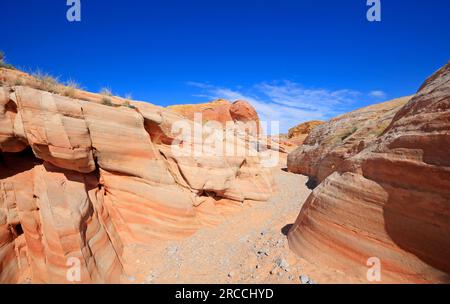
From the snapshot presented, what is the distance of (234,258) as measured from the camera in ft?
16.1

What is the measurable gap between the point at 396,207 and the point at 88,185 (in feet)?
20.6

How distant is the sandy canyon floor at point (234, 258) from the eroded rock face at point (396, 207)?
1.36ft

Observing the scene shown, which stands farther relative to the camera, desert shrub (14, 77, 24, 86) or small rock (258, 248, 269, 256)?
desert shrub (14, 77, 24, 86)

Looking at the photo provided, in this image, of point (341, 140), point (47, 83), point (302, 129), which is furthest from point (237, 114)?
point (47, 83)

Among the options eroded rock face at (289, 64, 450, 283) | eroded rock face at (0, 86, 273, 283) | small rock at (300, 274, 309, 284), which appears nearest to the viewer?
eroded rock face at (289, 64, 450, 283)

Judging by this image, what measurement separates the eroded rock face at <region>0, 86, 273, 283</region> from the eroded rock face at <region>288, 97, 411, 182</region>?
586 centimetres

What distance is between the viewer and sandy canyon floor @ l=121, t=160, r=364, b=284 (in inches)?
154

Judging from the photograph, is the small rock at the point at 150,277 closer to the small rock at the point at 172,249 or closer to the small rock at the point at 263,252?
the small rock at the point at 172,249

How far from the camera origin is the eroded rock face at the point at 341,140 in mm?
9367

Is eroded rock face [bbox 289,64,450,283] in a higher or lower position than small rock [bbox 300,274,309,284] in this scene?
higher

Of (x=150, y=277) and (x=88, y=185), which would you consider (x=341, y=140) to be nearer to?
(x=150, y=277)

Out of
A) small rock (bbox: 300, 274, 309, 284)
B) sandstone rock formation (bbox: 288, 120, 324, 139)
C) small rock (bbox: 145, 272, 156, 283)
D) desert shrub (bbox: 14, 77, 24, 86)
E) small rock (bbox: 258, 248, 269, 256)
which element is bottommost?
small rock (bbox: 145, 272, 156, 283)

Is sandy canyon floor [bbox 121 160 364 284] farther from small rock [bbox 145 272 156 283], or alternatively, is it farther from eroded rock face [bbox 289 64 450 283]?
eroded rock face [bbox 289 64 450 283]

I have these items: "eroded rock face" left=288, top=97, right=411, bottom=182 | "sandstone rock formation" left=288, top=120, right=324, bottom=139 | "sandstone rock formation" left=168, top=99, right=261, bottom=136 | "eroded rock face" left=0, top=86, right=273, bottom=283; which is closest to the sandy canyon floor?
"eroded rock face" left=0, top=86, right=273, bottom=283
